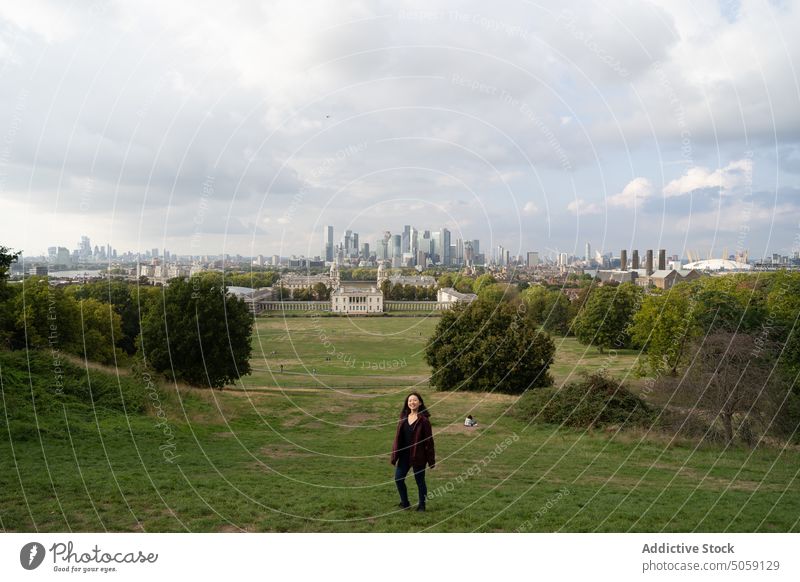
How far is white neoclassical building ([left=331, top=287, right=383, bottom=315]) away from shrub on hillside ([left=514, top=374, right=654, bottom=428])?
6519 cm

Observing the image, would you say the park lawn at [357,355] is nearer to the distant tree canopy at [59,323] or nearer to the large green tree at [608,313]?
the large green tree at [608,313]

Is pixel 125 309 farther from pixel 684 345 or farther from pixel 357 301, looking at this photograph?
pixel 357 301

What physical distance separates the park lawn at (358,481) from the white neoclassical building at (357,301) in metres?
66.5

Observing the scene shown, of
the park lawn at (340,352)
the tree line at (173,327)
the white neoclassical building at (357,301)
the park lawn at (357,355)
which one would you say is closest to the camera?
the tree line at (173,327)

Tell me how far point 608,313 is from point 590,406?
90.8ft

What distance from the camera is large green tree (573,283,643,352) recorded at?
1837 inches

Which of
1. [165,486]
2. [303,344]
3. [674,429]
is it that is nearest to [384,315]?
[303,344]

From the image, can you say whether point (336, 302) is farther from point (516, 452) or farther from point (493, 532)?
point (493, 532)

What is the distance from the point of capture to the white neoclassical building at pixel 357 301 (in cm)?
8712

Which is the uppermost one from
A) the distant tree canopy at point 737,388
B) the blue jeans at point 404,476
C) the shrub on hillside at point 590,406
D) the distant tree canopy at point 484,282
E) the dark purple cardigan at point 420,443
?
the distant tree canopy at point 484,282

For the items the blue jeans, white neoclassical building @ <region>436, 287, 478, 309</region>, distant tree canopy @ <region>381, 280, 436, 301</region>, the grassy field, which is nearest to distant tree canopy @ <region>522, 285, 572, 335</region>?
white neoclassical building @ <region>436, 287, 478, 309</region>

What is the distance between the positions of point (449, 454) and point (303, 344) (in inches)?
1772

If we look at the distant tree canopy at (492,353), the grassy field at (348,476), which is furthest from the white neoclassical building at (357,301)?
the grassy field at (348,476)

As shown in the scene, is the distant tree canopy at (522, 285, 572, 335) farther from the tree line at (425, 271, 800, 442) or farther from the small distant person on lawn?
the small distant person on lawn
